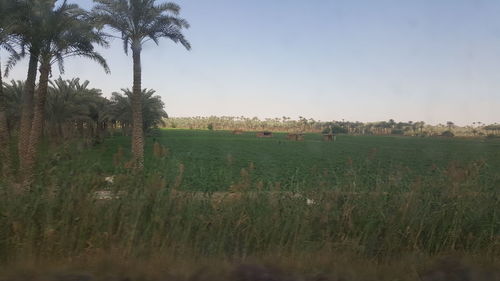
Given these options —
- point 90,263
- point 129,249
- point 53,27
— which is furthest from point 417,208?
point 53,27

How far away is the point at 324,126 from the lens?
172m

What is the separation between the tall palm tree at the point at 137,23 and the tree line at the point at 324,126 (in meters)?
93.9

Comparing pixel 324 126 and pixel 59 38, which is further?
pixel 324 126

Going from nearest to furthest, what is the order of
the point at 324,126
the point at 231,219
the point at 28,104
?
the point at 231,219 < the point at 28,104 < the point at 324,126

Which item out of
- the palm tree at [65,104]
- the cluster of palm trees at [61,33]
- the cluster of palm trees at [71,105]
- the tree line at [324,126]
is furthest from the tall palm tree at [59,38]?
the tree line at [324,126]

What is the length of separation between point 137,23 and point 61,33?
3771 mm

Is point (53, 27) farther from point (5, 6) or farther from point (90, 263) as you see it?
point (90, 263)

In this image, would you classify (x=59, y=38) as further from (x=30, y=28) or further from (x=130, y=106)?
(x=130, y=106)

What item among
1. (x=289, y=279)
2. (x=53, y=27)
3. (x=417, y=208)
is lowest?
(x=289, y=279)

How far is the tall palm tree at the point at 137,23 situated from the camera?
68.9 ft

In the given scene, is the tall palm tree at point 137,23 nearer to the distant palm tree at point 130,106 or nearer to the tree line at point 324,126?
the distant palm tree at point 130,106

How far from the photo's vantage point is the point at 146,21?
71.3 ft

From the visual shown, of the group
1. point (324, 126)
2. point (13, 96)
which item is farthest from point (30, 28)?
point (324, 126)

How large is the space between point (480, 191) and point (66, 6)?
18.6m
